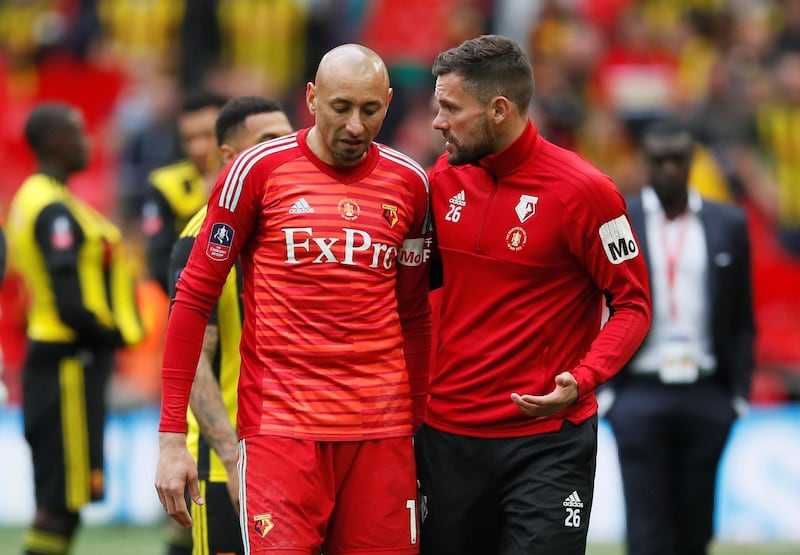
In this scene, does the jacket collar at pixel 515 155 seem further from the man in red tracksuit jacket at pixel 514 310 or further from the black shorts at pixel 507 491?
the black shorts at pixel 507 491

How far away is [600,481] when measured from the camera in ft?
→ 36.3

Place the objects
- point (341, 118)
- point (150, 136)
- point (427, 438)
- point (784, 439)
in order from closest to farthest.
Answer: point (341, 118) < point (427, 438) < point (784, 439) < point (150, 136)

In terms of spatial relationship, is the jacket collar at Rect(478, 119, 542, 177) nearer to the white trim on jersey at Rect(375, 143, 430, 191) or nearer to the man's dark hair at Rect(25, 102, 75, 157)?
the white trim on jersey at Rect(375, 143, 430, 191)

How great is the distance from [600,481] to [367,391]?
606 cm

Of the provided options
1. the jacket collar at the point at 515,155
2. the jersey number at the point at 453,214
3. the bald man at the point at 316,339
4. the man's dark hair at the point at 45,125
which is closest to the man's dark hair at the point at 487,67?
the jacket collar at the point at 515,155

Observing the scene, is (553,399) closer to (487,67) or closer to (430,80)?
(487,67)

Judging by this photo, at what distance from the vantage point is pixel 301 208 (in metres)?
5.31

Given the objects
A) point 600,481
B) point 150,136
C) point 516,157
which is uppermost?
point 150,136

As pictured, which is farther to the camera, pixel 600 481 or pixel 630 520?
pixel 600 481

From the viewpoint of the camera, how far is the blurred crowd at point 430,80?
13.7 meters

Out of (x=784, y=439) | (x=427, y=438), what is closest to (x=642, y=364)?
(x=427, y=438)

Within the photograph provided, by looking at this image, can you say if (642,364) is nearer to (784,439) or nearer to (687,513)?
(687,513)

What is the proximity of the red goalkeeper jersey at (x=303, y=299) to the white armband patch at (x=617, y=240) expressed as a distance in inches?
29.7

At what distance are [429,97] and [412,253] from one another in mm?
9905
